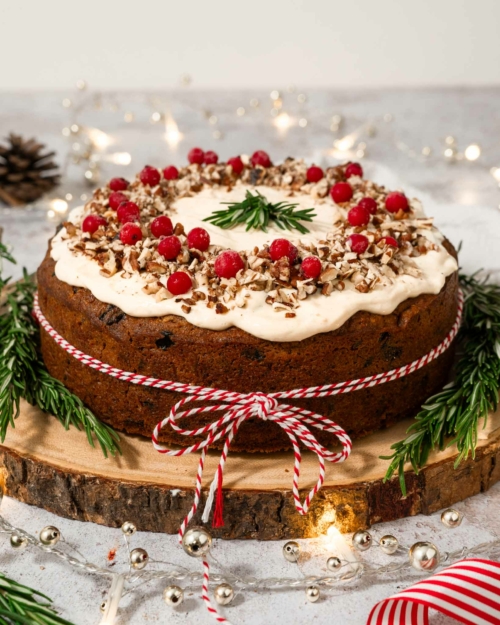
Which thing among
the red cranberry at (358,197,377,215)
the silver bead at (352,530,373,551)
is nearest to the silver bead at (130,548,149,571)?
the silver bead at (352,530,373,551)

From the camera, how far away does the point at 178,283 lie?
2.40 metres

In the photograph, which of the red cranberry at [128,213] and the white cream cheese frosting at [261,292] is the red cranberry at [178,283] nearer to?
the white cream cheese frosting at [261,292]

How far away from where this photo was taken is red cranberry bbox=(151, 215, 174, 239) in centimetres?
269

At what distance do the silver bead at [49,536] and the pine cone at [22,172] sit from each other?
2976 mm

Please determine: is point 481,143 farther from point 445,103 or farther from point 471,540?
point 471,540

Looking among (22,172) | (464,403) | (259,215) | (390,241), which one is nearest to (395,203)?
(390,241)

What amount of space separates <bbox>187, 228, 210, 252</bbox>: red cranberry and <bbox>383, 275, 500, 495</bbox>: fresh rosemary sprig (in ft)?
2.88

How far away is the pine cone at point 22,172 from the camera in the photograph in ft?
15.8

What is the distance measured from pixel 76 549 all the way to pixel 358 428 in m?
0.95

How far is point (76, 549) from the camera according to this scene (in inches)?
94.6

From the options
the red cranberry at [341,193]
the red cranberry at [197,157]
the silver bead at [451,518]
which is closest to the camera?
the silver bead at [451,518]

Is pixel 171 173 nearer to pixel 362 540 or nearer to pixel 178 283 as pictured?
pixel 178 283

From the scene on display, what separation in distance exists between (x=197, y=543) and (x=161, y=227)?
1044 mm

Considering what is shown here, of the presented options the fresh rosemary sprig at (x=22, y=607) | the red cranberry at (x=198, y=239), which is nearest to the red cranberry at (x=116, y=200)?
the red cranberry at (x=198, y=239)
